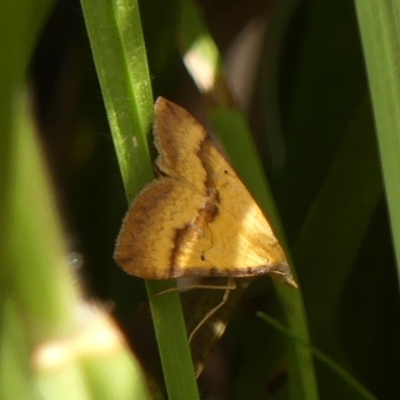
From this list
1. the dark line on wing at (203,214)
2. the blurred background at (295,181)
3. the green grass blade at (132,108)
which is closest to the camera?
the green grass blade at (132,108)

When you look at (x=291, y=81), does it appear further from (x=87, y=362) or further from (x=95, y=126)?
(x=87, y=362)

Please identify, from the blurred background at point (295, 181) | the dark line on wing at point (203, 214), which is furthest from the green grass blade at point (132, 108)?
the blurred background at point (295, 181)

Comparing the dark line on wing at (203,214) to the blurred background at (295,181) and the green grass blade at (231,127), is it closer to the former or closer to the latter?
the green grass blade at (231,127)

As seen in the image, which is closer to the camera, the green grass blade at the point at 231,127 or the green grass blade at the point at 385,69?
the green grass blade at the point at 385,69

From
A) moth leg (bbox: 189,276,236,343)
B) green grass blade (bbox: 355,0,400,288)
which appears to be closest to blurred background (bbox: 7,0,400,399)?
moth leg (bbox: 189,276,236,343)

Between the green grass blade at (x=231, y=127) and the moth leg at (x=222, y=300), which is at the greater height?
the green grass blade at (x=231, y=127)

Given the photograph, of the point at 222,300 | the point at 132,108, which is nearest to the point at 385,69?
the point at 132,108

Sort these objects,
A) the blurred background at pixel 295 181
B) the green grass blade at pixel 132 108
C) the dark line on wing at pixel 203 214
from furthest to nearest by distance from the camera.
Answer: the blurred background at pixel 295 181 → the dark line on wing at pixel 203 214 → the green grass blade at pixel 132 108

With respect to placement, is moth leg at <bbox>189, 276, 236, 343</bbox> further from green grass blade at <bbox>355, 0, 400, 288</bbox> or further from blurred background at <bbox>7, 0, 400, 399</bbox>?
green grass blade at <bbox>355, 0, 400, 288</bbox>
